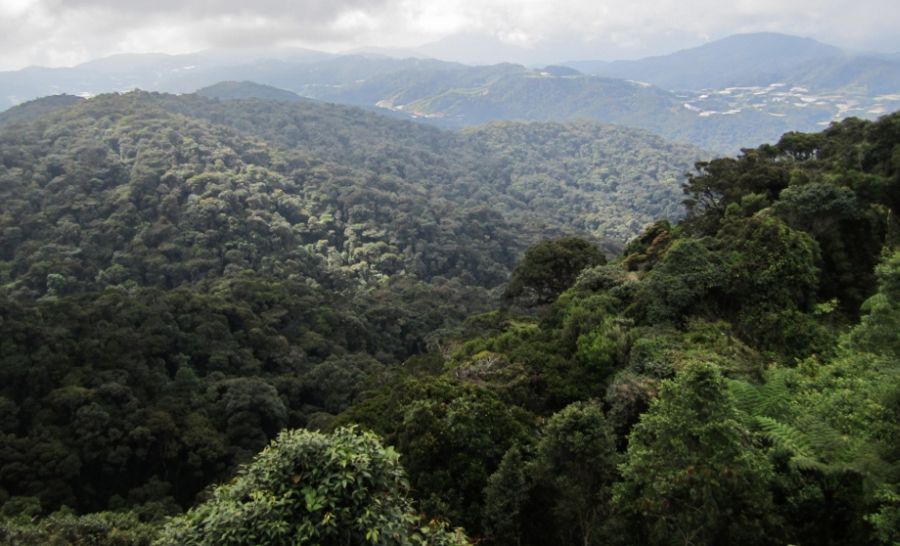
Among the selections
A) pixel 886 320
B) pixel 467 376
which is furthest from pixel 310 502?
pixel 467 376

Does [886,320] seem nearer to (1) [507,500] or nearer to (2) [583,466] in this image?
(2) [583,466]

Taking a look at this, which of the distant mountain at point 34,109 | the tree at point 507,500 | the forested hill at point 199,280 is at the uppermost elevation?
the tree at point 507,500

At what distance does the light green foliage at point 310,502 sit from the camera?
5.25m

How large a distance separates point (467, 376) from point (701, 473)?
34.3 ft

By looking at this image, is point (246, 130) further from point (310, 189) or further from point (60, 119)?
point (310, 189)

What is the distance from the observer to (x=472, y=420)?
11602 mm

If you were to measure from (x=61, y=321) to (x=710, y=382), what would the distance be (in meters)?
32.6

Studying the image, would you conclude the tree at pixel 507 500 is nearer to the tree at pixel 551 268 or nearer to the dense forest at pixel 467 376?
the dense forest at pixel 467 376

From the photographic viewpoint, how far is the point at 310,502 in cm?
525

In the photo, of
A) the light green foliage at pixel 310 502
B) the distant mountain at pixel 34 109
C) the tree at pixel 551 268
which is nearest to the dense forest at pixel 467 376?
the light green foliage at pixel 310 502

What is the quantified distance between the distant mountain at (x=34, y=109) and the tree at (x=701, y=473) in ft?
463

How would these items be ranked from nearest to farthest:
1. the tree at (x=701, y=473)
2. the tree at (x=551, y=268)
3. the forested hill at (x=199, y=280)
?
the tree at (x=701, y=473) → the forested hill at (x=199, y=280) → the tree at (x=551, y=268)

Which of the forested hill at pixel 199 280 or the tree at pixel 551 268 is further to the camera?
the tree at pixel 551 268

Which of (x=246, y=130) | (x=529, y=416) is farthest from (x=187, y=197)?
(x=246, y=130)
